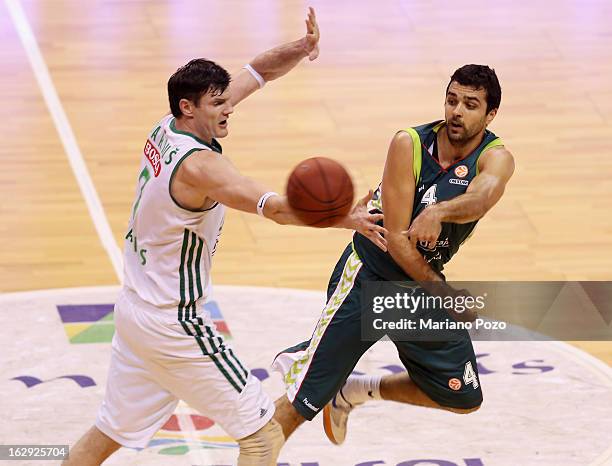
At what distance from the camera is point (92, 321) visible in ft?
28.2

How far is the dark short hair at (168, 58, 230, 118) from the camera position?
18.8ft

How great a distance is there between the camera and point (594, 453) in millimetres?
7043

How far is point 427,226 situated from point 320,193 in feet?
2.96

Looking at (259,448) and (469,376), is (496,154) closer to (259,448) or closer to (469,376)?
(469,376)

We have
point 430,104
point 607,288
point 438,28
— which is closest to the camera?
point 607,288

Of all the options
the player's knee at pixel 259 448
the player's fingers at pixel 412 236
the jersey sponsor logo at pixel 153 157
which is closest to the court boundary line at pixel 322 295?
the player's knee at pixel 259 448

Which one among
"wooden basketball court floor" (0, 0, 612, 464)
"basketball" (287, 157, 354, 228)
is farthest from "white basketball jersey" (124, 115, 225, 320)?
"wooden basketball court floor" (0, 0, 612, 464)

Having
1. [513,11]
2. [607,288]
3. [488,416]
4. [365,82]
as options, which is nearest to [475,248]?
[607,288]

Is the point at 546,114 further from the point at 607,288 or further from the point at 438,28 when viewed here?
the point at 607,288

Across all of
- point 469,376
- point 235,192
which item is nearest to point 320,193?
point 235,192

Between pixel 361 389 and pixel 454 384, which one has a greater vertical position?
pixel 454 384

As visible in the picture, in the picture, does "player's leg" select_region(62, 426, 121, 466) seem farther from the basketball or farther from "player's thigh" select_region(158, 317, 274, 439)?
the basketball

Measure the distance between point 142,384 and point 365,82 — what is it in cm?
764

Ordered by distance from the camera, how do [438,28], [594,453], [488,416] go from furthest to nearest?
1. [438,28]
2. [488,416]
3. [594,453]
